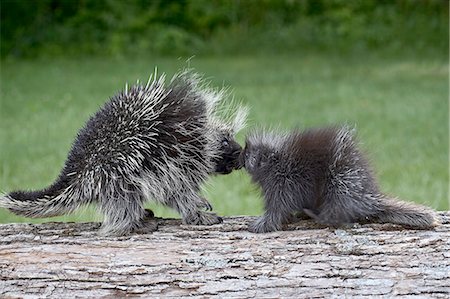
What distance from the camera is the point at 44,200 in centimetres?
409

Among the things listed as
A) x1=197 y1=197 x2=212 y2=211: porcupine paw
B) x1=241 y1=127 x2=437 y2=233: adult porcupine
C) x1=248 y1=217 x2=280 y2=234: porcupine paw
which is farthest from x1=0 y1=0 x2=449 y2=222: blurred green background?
x1=248 y1=217 x2=280 y2=234: porcupine paw

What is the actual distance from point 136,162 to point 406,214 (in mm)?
1406

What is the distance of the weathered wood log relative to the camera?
3.64m

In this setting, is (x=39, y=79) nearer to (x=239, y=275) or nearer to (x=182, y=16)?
(x=182, y=16)

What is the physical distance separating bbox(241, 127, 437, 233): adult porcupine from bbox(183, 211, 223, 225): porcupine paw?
0.90 ft

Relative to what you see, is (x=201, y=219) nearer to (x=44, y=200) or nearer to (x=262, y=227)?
(x=262, y=227)

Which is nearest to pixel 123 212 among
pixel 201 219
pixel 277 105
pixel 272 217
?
pixel 201 219

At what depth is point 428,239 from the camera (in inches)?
151

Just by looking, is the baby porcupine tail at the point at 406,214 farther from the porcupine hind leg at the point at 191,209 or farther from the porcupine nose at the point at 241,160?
the porcupine hind leg at the point at 191,209

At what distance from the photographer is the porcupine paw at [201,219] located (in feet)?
13.7

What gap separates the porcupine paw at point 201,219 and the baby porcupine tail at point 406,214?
0.87 meters

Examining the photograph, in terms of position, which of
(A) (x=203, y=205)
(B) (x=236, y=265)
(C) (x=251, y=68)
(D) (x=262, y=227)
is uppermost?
(C) (x=251, y=68)

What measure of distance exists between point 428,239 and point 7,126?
8.89 m

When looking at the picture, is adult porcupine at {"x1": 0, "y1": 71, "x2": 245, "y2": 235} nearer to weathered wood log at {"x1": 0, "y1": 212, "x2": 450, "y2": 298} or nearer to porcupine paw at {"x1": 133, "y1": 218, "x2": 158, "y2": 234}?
porcupine paw at {"x1": 133, "y1": 218, "x2": 158, "y2": 234}
